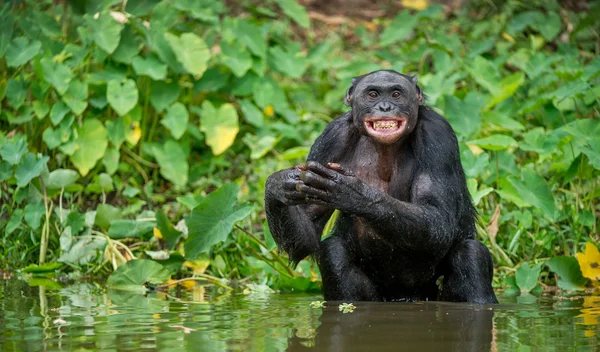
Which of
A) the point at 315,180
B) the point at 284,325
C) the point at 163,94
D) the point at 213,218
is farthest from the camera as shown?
the point at 163,94

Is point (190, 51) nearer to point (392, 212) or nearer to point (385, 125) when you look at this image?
point (385, 125)

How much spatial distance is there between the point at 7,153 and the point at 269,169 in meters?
3.15

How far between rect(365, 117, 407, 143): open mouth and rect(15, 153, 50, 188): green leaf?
12.3ft

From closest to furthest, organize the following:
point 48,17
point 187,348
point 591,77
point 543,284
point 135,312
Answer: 1. point 187,348
2. point 135,312
3. point 543,284
4. point 591,77
5. point 48,17

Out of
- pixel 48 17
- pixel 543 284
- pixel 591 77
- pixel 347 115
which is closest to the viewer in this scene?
pixel 347 115

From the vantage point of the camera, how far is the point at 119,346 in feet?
16.5

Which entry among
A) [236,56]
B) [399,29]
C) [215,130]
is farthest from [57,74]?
[399,29]

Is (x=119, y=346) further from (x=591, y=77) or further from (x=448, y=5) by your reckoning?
(x=448, y=5)

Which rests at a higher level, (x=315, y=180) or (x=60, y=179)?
(x=60, y=179)

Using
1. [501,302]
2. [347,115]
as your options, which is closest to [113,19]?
[347,115]

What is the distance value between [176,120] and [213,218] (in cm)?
348

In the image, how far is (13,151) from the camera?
9195 millimetres

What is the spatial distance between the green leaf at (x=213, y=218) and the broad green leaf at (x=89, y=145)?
2.94m

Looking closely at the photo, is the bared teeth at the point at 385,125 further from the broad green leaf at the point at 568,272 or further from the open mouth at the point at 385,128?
the broad green leaf at the point at 568,272
